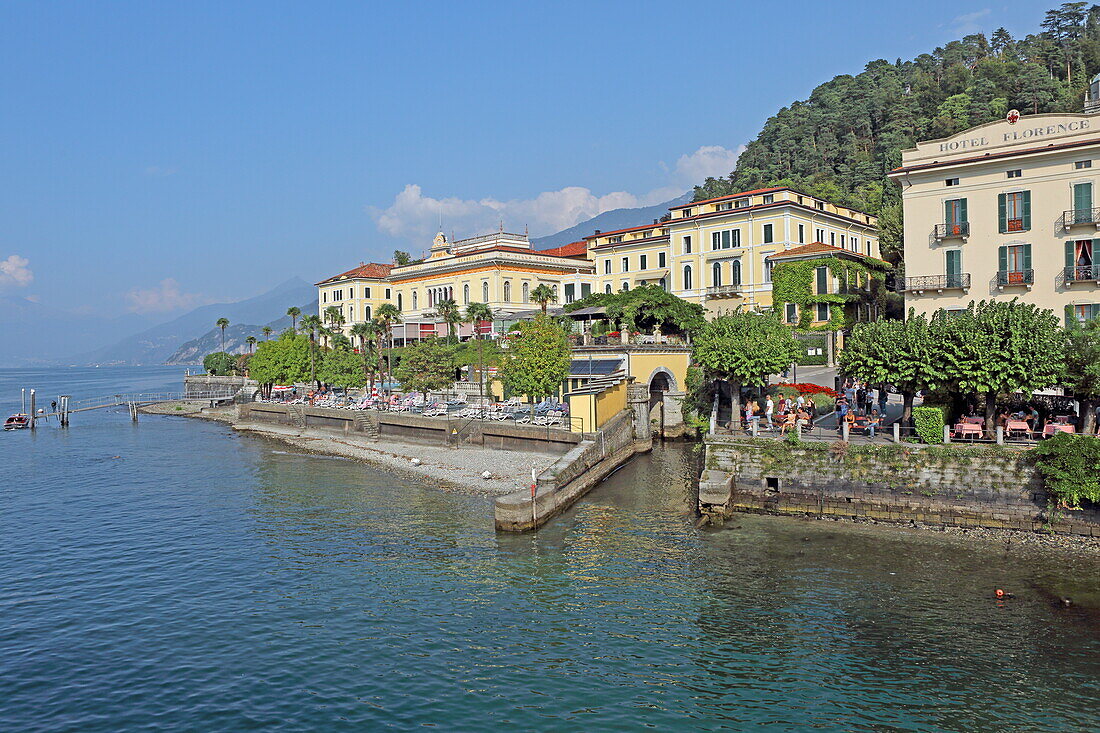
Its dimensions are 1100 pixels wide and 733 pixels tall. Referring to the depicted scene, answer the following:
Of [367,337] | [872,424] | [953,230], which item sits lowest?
[872,424]

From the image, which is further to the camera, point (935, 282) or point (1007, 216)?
point (935, 282)

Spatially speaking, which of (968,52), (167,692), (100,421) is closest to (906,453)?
(167,692)

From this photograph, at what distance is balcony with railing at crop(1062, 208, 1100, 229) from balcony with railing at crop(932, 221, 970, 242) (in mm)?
3864

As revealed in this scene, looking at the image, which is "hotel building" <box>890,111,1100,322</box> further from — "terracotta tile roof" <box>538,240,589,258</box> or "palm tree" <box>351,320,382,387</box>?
"palm tree" <box>351,320,382,387</box>

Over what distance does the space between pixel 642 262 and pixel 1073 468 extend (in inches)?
1902

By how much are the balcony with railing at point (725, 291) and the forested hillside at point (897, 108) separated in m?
19.1

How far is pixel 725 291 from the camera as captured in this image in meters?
59.7

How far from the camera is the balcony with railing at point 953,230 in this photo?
118 ft

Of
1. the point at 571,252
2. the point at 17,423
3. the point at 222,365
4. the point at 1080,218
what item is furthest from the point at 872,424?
the point at 222,365

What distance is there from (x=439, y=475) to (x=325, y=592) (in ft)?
50.9

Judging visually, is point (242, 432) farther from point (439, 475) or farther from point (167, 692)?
point (167, 692)

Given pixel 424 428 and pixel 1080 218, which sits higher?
pixel 1080 218

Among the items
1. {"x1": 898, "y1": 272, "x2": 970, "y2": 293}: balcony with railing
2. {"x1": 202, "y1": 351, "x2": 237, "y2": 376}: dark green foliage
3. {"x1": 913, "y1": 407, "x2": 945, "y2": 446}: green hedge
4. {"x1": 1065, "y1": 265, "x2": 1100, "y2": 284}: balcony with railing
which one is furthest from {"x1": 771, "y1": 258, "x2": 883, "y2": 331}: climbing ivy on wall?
{"x1": 202, "y1": 351, "x2": 237, "y2": 376}: dark green foliage

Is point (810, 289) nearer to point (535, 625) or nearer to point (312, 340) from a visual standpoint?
point (535, 625)
